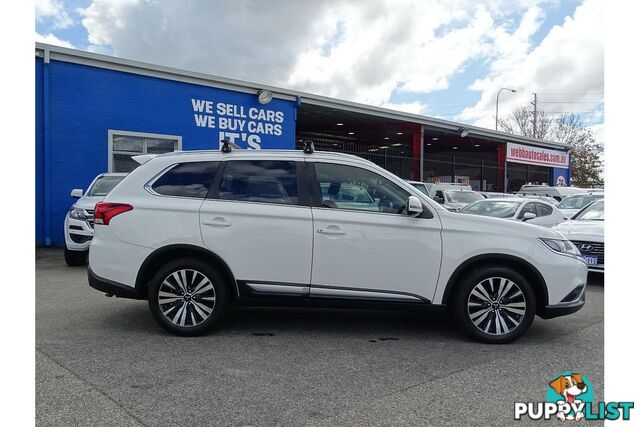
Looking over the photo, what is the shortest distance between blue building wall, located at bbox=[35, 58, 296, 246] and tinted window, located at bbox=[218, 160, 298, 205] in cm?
961

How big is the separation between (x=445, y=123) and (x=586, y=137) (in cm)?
3767

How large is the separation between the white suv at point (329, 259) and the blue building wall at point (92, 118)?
9.05m

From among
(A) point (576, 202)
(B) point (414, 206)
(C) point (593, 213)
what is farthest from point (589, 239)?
(A) point (576, 202)

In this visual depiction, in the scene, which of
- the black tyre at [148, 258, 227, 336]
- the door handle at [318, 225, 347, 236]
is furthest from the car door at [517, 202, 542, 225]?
the black tyre at [148, 258, 227, 336]

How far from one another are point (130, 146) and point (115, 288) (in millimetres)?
10101

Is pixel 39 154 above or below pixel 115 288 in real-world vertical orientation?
above

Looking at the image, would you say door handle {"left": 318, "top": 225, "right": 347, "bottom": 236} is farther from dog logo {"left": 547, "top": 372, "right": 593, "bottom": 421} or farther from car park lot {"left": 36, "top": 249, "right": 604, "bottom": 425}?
dog logo {"left": 547, "top": 372, "right": 593, "bottom": 421}

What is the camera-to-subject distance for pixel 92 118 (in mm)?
13375

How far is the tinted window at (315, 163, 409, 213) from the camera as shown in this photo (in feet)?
16.7

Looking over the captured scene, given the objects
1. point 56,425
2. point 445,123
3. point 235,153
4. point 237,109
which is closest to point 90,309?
point 235,153

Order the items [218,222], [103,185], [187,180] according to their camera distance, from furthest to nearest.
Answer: [103,185] < [187,180] < [218,222]

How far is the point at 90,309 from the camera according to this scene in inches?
245

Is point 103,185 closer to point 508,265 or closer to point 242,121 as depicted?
point 242,121
